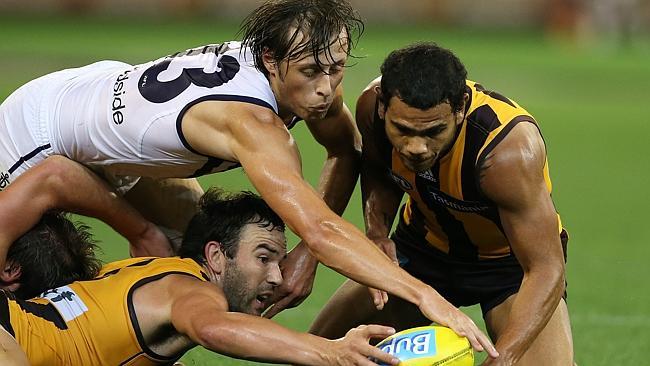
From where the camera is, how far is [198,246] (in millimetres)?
6711

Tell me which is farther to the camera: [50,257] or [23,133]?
[23,133]

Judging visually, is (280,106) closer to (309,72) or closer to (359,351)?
(309,72)

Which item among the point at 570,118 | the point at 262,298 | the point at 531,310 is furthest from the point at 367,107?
the point at 570,118

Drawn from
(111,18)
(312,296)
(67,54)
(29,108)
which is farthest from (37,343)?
(111,18)

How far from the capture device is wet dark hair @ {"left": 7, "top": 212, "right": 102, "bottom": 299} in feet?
21.6

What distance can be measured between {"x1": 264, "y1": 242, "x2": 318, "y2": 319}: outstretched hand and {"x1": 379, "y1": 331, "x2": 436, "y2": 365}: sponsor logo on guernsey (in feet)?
4.68

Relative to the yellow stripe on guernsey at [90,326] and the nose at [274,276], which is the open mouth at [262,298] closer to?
the nose at [274,276]

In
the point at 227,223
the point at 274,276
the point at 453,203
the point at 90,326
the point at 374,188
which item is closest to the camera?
the point at 90,326

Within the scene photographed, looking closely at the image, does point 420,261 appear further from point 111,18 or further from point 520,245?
point 111,18

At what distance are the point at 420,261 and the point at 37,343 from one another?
2.73 meters

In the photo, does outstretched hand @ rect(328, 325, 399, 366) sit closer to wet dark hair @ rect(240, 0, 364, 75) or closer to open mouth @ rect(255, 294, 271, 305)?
open mouth @ rect(255, 294, 271, 305)

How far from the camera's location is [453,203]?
23.1 ft

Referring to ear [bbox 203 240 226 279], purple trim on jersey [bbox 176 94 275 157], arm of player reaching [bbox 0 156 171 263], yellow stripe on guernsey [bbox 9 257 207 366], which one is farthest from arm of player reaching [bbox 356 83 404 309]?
yellow stripe on guernsey [bbox 9 257 207 366]

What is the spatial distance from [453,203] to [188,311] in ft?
6.46
